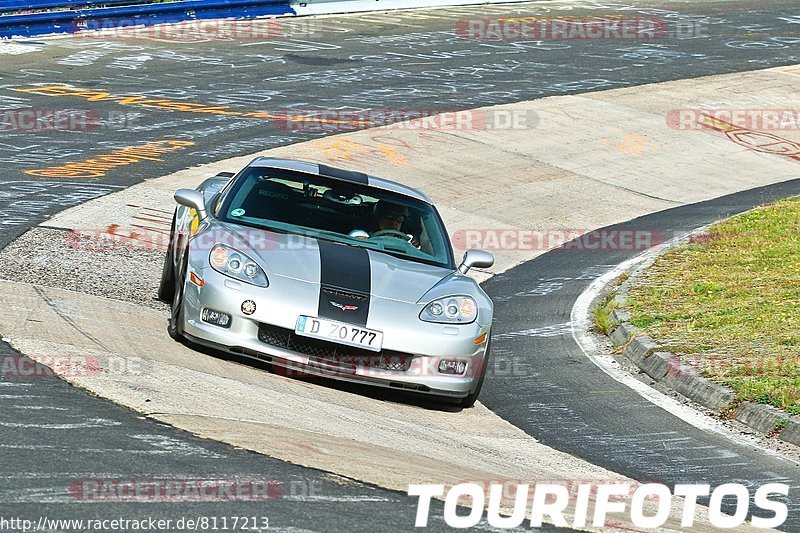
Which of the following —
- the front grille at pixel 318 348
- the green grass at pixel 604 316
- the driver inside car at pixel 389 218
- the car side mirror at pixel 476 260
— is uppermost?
the driver inside car at pixel 389 218

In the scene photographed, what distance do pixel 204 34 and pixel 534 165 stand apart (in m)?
9.37

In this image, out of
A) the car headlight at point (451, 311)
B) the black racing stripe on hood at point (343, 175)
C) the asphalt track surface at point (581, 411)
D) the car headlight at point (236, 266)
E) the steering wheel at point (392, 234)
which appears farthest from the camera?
the black racing stripe on hood at point (343, 175)

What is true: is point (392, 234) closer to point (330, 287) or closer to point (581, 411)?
point (330, 287)

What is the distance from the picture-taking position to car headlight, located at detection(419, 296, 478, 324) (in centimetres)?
834

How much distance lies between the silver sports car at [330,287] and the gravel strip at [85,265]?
3.76 ft

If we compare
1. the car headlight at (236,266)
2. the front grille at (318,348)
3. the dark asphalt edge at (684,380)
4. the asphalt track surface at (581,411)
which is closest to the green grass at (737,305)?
the dark asphalt edge at (684,380)

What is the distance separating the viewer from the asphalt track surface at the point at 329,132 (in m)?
5.77

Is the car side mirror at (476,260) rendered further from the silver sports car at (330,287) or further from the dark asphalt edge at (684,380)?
the dark asphalt edge at (684,380)

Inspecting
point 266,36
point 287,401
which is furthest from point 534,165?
point 287,401

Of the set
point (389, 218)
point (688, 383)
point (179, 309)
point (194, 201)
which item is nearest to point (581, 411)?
point (688, 383)

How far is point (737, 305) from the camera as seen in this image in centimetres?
1195

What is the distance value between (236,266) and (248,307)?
0.36 m

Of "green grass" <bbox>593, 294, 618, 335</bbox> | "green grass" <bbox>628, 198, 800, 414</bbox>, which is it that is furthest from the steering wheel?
"green grass" <bbox>593, 294, 618, 335</bbox>

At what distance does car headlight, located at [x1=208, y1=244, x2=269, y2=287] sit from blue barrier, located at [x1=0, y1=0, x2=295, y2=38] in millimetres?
16792
